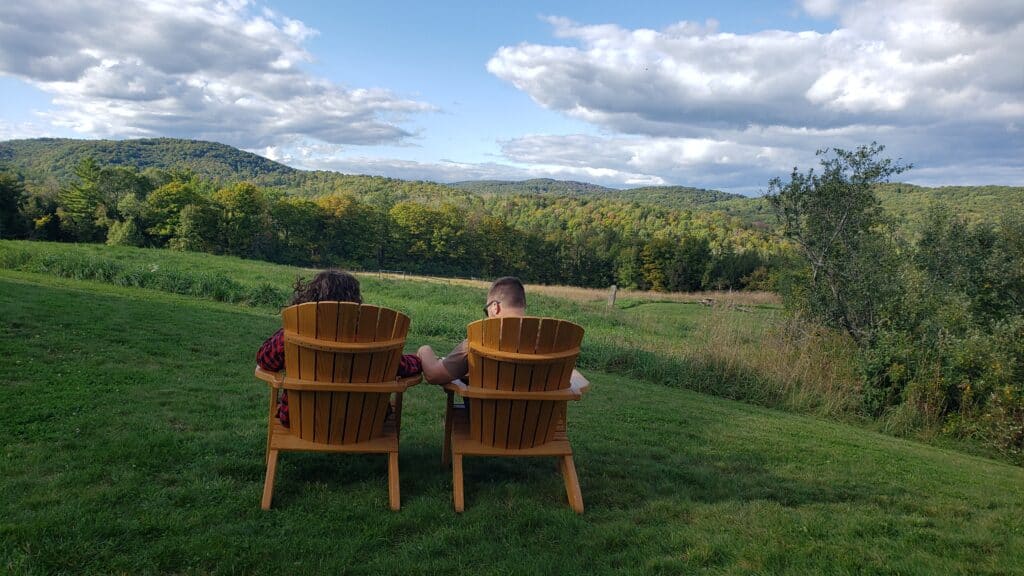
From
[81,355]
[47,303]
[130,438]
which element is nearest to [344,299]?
[130,438]

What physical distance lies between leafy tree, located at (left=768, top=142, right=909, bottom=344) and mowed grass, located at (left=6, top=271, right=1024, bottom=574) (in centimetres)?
639

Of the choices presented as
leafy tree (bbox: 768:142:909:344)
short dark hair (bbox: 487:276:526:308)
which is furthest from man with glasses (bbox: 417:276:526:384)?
leafy tree (bbox: 768:142:909:344)

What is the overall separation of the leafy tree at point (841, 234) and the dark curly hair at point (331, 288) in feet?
37.1

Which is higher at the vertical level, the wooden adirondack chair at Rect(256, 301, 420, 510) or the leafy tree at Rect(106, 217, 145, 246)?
the wooden adirondack chair at Rect(256, 301, 420, 510)

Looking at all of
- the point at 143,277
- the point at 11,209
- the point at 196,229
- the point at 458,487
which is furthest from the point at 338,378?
the point at 196,229

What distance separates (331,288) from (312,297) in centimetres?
13

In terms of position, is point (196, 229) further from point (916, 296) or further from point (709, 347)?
point (916, 296)

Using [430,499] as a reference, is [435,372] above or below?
above

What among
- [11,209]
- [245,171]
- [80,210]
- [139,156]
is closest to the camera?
[11,209]

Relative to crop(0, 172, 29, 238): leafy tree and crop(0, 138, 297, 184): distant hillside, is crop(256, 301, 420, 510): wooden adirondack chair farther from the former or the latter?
crop(0, 138, 297, 184): distant hillside

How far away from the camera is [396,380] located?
11.3ft

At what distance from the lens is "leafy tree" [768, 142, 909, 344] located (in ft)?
39.3

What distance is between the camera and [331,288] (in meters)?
3.53

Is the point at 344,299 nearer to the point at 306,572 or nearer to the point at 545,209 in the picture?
the point at 306,572
